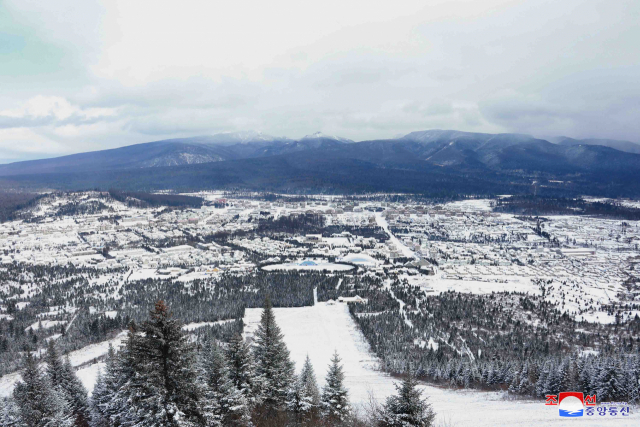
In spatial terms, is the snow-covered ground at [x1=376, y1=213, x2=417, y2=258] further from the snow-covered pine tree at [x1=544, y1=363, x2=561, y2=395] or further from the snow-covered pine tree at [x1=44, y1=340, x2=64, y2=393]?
the snow-covered pine tree at [x1=44, y1=340, x2=64, y2=393]

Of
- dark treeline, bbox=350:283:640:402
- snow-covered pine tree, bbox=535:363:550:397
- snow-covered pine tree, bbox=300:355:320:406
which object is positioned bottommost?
dark treeline, bbox=350:283:640:402

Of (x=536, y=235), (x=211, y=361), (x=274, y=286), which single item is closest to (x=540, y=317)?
(x=274, y=286)

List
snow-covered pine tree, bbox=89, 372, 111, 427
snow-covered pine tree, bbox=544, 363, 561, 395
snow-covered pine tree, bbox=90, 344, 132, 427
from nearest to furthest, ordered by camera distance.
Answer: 1. snow-covered pine tree, bbox=90, 344, 132, 427
2. snow-covered pine tree, bbox=89, 372, 111, 427
3. snow-covered pine tree, bbox=544, 363, 561, 395

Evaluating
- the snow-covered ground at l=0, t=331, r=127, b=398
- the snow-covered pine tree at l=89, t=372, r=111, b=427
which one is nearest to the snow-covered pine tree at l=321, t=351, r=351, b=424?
the snow-covered pine tree at l=89, t=372, r=111, b=427

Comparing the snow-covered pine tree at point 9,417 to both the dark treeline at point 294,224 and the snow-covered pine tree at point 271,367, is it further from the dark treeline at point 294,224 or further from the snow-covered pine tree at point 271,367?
the dark treeline at point 294,224

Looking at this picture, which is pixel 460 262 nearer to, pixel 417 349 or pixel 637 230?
pixel 417 349

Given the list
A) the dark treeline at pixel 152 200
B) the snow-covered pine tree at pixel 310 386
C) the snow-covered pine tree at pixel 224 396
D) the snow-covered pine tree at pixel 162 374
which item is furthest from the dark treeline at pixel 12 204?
the snow-covered pine tree at pixel 162 374

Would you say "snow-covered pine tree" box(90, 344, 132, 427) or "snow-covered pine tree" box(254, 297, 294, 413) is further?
"snow-covered pine tree" box(254, 297, 294, 413)

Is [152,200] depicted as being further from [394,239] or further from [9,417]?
[9,417]
